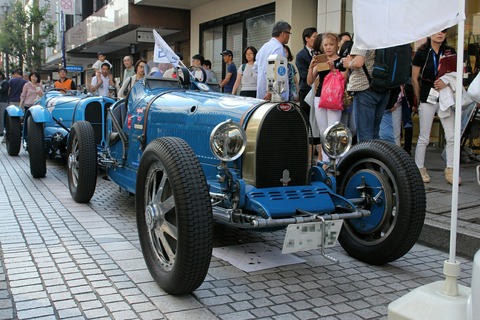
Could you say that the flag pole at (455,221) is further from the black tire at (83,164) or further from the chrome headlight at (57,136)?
the chrome headlight at (57,136)

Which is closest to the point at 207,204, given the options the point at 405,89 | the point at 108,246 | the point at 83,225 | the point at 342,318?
the point at 342,318

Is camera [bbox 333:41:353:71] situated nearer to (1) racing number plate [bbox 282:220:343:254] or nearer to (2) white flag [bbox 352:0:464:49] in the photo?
(2) white flag [bbox 352:0:464:49]

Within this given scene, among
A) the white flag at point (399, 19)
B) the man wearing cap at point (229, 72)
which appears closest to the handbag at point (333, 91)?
the white flag at point (399, 19)

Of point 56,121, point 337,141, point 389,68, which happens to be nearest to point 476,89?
point 337,141

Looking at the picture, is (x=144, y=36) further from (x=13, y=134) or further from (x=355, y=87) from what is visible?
(x=355, y=87)

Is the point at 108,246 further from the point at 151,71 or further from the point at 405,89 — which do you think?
the point at 405,89

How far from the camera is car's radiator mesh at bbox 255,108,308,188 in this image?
3.75 metres

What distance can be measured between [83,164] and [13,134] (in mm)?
5188

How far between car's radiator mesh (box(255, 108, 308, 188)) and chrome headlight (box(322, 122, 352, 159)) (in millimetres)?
182

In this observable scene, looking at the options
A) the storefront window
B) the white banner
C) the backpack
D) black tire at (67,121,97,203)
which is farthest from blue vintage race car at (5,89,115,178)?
the white banner

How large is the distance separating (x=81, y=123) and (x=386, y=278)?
4049mm

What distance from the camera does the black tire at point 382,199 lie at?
12.1ft

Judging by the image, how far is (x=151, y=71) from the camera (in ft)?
19.2

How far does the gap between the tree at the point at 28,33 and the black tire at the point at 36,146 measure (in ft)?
91.8
